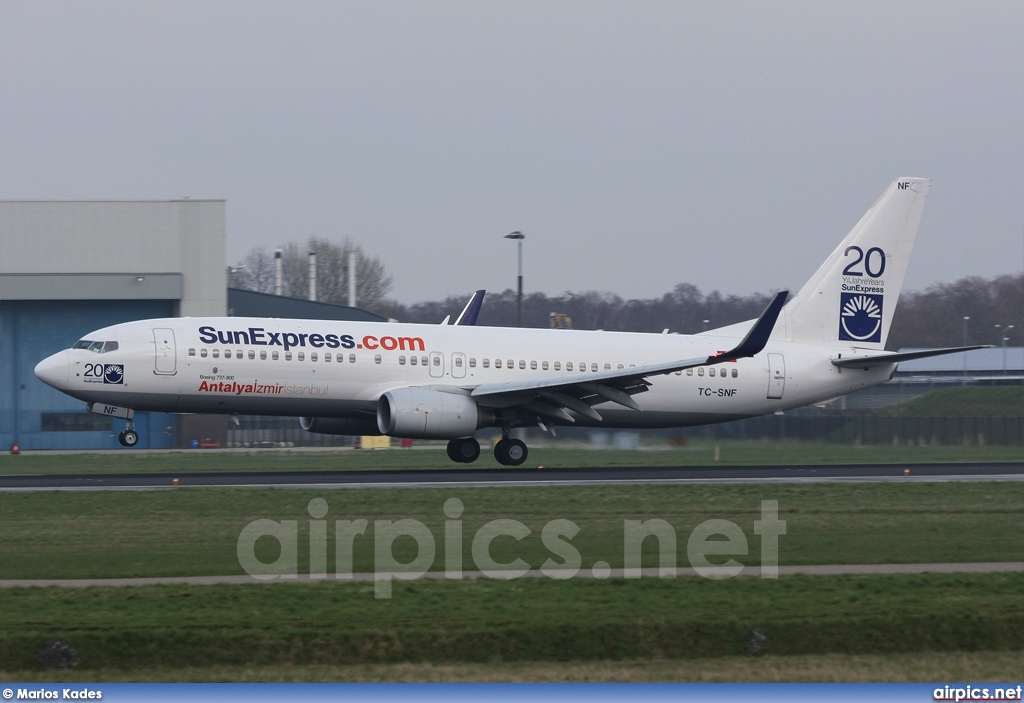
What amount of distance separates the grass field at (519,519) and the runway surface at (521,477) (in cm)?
198

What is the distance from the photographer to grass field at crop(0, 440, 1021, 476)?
3481cm

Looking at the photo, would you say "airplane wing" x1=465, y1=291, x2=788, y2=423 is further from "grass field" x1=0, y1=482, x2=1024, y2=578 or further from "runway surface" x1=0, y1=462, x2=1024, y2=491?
"grass field" x1=0, y1=482, x2=1024, y2=578

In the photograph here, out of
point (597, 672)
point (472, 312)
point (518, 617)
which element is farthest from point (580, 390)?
point (597, 672)

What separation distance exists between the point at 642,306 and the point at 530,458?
221ft

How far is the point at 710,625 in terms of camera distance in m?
11.7

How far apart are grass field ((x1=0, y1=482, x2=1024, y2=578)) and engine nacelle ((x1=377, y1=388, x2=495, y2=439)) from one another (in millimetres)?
5841

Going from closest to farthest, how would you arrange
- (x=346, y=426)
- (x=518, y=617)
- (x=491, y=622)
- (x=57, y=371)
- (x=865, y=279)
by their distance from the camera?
(x=491, y=622) → (x=518, y=617) → (x=57, y=371) → (x=346, y=426) → (x=865, y=279)

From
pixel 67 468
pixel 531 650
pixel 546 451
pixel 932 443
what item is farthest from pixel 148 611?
pixel 932 443

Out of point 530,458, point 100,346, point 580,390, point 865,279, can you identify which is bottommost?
point 530,458

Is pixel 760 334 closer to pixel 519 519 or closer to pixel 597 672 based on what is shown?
pixel 519 519

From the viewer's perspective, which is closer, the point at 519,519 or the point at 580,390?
the point at 519,519

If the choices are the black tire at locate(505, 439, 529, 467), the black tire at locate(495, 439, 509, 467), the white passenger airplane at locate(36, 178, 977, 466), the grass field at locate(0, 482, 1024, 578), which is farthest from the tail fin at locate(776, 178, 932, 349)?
the grass field at locate(0, 482, 1024, 578)

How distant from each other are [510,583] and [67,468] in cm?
2565

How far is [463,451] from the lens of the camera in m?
32.8
